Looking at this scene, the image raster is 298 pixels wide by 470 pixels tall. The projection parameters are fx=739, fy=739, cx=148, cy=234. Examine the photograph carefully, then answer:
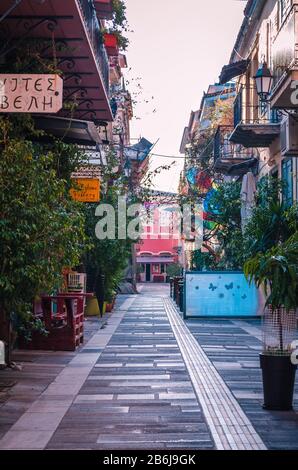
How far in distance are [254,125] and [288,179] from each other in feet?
7.20

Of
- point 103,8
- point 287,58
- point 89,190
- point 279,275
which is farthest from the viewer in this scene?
point 89,190

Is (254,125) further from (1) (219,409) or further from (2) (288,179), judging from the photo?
(1) (219,409)

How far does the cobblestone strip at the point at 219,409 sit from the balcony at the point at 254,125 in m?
9.84

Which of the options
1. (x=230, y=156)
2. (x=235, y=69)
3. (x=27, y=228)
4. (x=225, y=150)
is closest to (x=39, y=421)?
(x=27, y=228)

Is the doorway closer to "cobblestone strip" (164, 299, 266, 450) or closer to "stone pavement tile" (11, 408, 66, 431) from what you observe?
"cobblestone strip" (164, 299, 266, 450)

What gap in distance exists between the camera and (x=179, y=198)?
32.7 meters

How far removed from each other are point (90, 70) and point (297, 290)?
6.40 metres

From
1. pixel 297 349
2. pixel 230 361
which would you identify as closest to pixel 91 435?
pixel 297 349

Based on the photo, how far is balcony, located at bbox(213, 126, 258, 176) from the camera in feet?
87.9

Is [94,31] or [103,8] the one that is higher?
[103,8]

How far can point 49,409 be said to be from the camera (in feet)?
27.1

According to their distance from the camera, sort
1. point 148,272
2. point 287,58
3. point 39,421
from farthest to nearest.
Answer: point 148,272, point 287,58, point 39,421

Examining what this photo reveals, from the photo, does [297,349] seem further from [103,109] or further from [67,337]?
[103,109]

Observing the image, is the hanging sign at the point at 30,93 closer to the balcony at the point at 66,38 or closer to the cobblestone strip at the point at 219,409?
the balcony at the point at 66,38
